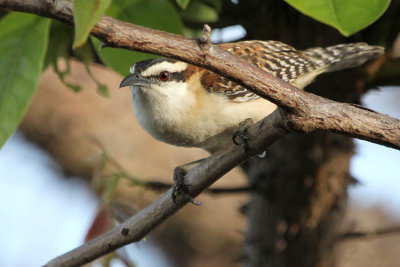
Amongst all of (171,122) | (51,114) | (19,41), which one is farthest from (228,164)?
(51,114)

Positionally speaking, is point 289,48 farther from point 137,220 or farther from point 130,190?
point 130,190

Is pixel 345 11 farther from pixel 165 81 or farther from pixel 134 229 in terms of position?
pixel 165 81

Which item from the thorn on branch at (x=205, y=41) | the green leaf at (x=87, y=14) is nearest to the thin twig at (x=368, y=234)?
the thorn on branch at (x=205, y=41)

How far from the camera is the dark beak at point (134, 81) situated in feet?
7.43

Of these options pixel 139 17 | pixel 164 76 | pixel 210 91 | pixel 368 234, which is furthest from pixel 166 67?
pixel 368 234

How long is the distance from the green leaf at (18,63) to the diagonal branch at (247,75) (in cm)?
58

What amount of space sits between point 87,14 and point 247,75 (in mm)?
364

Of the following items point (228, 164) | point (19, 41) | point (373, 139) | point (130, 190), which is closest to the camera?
point (373, 139)

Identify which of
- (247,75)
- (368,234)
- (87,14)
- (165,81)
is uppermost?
(87,14)

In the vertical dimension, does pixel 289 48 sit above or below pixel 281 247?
above

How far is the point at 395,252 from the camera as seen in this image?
5.16m

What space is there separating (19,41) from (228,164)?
70 centimetres

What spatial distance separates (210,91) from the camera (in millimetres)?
2438

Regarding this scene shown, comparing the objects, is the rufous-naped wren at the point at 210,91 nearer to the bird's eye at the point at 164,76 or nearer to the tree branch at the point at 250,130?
the bird's eye at the point at 164,76
